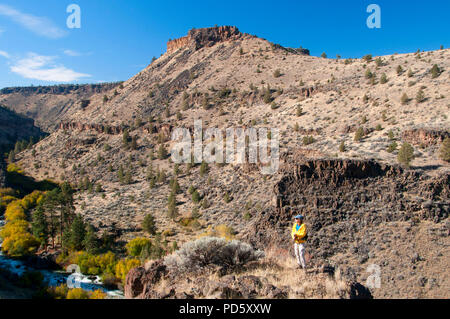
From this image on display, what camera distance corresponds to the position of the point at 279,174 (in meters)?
27.8

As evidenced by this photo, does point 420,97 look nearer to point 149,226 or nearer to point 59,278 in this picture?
point 149,226

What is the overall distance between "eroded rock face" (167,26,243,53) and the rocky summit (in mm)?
9402

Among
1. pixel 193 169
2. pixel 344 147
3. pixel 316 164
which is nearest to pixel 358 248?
pixel 316 164

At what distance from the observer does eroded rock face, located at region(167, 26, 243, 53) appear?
88750 mm

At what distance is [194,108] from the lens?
61.9 meters

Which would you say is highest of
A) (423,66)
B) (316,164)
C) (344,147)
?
(423,66)

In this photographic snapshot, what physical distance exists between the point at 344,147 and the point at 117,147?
161 feet

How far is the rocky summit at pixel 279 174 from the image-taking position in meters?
8.38

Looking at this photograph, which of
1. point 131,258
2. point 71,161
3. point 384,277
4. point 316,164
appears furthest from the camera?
point 71,161

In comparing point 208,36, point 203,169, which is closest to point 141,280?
point 203,169

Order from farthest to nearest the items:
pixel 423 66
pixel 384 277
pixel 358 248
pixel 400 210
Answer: pixel 423 66, pixel 400 210, pixel 358 248, pixel 384 277

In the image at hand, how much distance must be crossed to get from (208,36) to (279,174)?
7976cm

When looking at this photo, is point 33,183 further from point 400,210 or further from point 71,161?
point 400,210

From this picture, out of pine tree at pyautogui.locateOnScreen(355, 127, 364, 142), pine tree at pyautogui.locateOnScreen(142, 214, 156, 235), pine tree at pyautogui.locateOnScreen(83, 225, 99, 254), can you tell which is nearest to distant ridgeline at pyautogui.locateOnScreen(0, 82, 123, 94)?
pine tree at pyautogui.locateOnScreen(83, 225, 99, 254)
